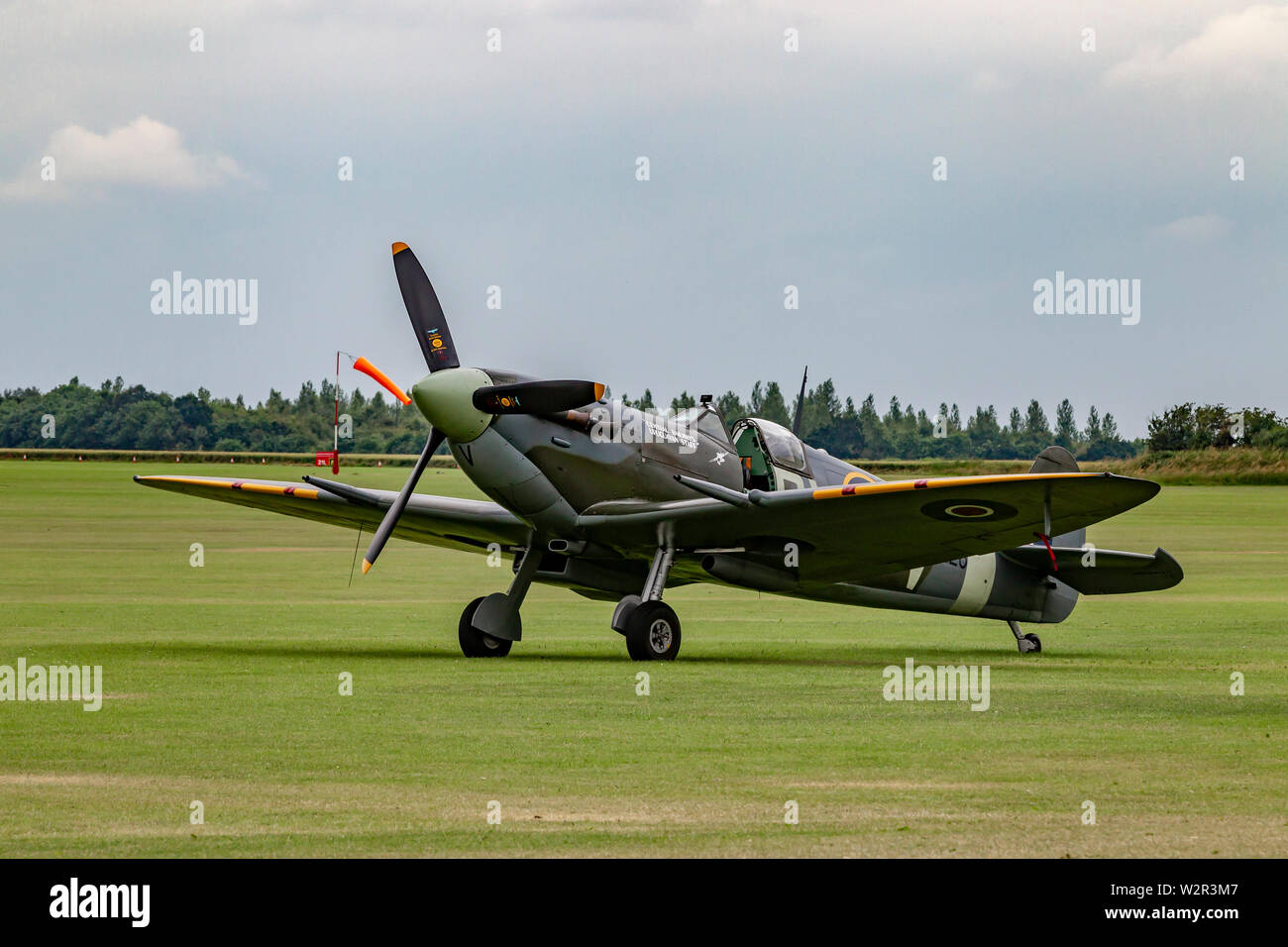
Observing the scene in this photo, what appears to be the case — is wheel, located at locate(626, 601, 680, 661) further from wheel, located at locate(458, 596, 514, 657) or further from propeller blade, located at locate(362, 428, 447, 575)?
propeller blade, located at locate(362, 428, 447, 575)

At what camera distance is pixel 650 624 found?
55.6 feet

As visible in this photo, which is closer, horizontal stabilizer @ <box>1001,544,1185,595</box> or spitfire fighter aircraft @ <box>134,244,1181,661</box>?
spitfire fighter aircraft @ <box>134,244,1181,661</box>

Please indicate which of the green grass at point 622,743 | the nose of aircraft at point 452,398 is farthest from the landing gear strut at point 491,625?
the nose of aircraft at point 452,398

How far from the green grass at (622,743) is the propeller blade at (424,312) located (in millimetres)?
3049

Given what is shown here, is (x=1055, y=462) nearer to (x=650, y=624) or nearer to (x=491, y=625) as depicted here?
(x=650, y=624)

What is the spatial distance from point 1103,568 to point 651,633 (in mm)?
5864

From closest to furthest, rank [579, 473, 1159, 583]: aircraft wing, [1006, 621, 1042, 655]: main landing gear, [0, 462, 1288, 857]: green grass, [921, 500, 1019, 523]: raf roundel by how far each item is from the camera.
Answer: [0, 462, 1288, 857]: green grass, [579, 473, 1159, 583]: aircraft wing, [921, 500, 1019, 523]: raf roundel, [1006, 621, 1042, 655]: main landing gear

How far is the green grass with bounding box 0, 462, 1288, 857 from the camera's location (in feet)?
26.1

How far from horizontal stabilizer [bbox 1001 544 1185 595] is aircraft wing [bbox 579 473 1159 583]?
5.92 feet

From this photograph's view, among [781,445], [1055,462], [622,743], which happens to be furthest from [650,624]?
[622,743]

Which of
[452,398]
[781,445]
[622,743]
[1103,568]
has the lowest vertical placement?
[622,743]

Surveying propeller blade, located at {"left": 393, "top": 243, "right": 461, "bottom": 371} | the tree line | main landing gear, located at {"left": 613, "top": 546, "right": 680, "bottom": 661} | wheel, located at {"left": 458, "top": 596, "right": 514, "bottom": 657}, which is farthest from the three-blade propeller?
the tree line

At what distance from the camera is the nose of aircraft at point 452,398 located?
1644cm

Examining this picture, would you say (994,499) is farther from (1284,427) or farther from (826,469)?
(1284,427)
